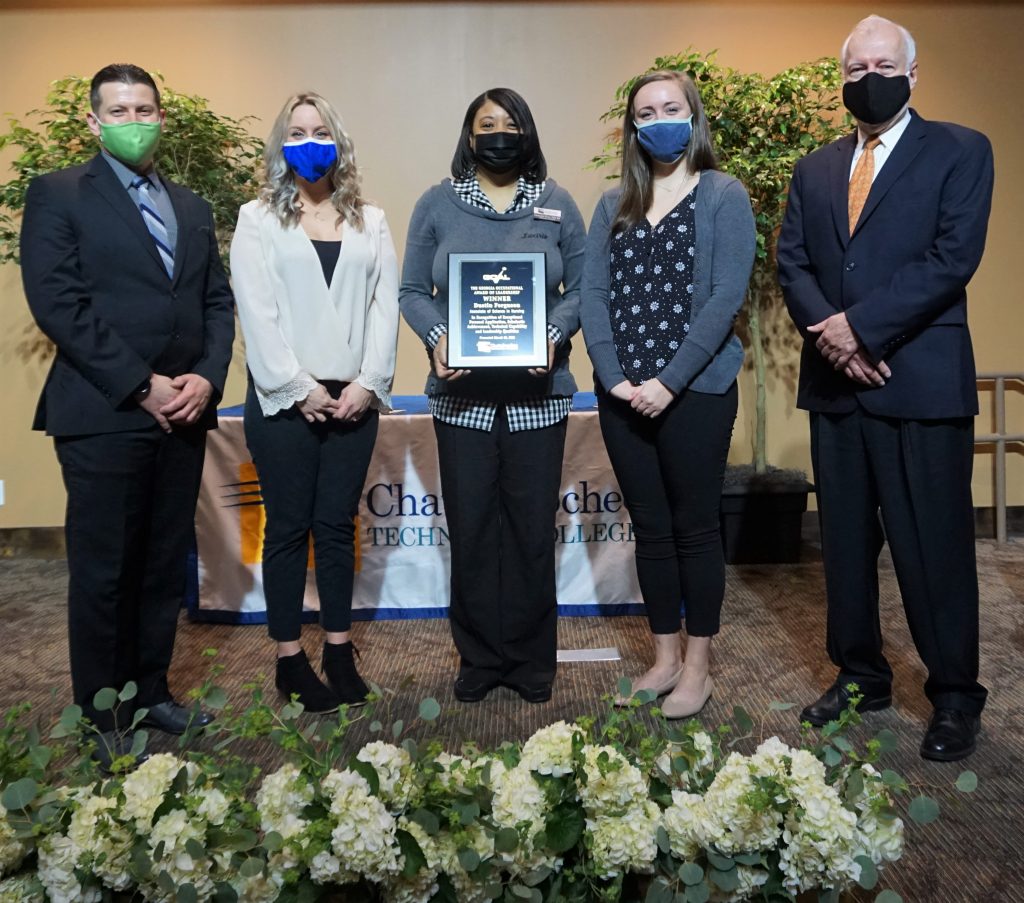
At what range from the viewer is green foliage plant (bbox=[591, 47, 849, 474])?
13.8ft

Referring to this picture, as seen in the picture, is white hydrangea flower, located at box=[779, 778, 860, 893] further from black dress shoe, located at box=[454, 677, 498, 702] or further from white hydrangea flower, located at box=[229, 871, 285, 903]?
black dress shoe, located at box=[454, 677, 498, 702]

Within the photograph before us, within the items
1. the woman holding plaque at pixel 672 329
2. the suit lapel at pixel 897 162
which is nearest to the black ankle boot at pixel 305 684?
the woman holding plaque at pixel 672 329

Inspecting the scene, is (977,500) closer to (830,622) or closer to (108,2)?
(830,622)

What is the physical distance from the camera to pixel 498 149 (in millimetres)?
2490

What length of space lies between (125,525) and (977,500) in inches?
169

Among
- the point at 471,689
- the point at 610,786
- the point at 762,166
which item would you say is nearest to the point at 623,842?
the point at 610,786

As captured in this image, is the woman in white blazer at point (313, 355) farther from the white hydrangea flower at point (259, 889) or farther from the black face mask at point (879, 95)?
the white hydrangea flower at point (259, 889)

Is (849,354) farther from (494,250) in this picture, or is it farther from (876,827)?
(876,827)

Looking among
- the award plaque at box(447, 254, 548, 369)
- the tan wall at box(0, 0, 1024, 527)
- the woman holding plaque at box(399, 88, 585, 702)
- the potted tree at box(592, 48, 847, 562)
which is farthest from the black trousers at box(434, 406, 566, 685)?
the tan wall at box(0, 0, 1024, 527)

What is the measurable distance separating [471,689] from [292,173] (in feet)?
4.86

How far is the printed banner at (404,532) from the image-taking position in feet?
11.6

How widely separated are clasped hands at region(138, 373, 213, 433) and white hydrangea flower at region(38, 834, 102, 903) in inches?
51.4

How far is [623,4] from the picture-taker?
468 cm

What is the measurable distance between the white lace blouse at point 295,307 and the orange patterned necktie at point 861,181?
1.22m
